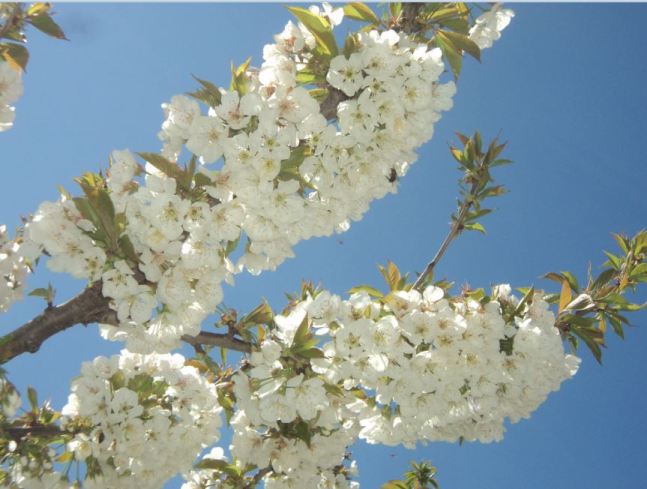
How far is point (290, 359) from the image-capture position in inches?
96.0

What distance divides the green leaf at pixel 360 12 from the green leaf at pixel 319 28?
30cm

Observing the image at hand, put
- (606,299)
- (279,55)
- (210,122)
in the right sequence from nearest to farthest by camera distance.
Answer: (210,122)
(279,55)
(606,299)

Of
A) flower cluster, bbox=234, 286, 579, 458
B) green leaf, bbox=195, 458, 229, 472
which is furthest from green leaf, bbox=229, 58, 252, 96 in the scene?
green leaf, bbox=195, 458, 229, 472

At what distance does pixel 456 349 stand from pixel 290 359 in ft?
2.24

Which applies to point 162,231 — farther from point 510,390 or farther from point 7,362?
point 510,390

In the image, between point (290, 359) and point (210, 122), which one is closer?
point (210, 122)

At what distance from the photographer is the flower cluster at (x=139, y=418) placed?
2.65 metres

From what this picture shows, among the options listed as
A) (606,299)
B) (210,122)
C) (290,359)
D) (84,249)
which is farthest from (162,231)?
(606,299)

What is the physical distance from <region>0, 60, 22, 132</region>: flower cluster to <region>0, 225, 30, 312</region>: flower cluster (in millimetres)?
579

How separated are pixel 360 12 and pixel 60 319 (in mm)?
1854

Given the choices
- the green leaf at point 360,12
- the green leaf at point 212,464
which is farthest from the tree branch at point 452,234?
the green leaf at point 212,464

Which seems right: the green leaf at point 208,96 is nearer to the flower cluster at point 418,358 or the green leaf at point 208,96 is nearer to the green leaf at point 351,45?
the green leaf at point 351,45

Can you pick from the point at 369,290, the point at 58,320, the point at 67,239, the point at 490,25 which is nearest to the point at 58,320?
the point at 58,320

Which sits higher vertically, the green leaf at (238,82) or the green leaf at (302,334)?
the green leaf at (238,82)
